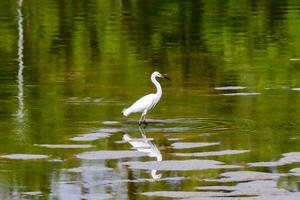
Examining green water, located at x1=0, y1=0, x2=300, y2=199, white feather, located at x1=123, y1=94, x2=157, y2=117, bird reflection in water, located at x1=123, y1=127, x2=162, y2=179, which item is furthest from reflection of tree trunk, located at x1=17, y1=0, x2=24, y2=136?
bird reflection in water, located at x1=123, y1=127, x2=162, y2=179

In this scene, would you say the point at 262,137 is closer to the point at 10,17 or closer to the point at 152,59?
the point at 152,59

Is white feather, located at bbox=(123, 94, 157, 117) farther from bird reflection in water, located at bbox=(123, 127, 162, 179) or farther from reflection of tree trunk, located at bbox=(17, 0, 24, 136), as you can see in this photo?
reflection of tree trunk, located at bbox=(17, 0, 24, 136)

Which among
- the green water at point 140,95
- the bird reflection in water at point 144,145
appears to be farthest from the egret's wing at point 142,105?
the bird reflection in water at point 144,145

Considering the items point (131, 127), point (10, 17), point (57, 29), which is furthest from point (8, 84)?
point (10, 17)

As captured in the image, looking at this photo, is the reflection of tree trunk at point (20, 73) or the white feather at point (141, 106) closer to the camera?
the white feather at point (141, 106)

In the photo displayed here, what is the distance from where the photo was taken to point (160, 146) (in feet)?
53.4

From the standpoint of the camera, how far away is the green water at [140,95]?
14.2m

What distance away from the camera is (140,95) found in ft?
72.4

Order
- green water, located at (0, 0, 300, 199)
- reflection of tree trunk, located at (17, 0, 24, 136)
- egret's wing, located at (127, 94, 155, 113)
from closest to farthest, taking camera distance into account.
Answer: green water, located at (0, 0, 300, 199)
egret's wing, located at (127, 94, 155, 113)
reflection of tree trunk, located at (17, 0, 24, 136)

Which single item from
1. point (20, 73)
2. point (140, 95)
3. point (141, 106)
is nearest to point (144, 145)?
point (141, 106)

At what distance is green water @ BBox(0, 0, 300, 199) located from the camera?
14.2 m

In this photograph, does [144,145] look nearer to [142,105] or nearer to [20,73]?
[142,105]

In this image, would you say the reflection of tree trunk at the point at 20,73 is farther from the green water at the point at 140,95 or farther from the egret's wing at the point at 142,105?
the egret's wing at the point at 142,105

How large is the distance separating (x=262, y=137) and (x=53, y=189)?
4.52 m
